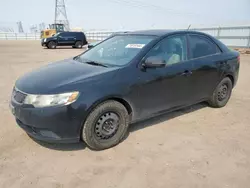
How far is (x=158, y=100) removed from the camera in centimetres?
350

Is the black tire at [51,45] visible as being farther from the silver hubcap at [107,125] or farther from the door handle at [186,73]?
the silver hubcap at [107,125]

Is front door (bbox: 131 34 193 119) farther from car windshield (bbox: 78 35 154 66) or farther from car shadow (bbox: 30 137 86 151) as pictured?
car shadow (bbox: 30 137 86 151)

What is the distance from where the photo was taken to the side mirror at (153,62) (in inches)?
125

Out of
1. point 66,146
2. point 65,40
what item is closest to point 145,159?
point 66,146

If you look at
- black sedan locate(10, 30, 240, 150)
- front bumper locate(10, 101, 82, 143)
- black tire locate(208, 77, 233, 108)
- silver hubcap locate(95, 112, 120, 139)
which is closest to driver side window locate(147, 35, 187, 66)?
black sedan locate(10, 30, 240, 150)

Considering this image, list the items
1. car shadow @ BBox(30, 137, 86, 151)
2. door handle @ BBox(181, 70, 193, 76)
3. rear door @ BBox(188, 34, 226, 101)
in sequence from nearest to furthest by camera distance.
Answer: car shadow @ BBox(30, 137, 86, 151) → door handle @ BBox(181, 70, 193, 76) → rear door @ BBox(188, 34, 226, 101)

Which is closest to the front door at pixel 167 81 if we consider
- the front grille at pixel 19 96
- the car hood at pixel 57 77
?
the car hood at pixel 57 77

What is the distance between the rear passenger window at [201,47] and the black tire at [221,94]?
668 millimetres

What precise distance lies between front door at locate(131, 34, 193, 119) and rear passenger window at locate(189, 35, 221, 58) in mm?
191

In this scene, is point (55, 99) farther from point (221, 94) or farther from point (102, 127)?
point (221, 94)

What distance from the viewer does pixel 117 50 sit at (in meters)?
3.74

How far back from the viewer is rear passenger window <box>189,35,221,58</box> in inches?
156

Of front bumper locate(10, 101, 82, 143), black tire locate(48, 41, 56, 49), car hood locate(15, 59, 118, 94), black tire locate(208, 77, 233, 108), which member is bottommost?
black tire locate(48, 41, 56, 49)

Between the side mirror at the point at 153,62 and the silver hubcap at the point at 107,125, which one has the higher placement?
the side mirror at the point at 153,62
